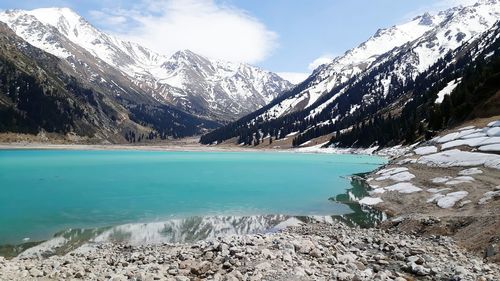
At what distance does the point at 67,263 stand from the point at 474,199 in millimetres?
28627

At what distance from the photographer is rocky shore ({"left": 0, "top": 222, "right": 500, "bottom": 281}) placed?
15.4 meters

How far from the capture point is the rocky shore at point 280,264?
50.6ft

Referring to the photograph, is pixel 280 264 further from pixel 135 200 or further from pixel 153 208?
pixel 135 200

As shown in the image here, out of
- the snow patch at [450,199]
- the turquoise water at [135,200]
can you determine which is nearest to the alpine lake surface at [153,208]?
the turquoise water at [135,200]

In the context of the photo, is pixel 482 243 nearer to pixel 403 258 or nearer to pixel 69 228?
pixel 403 258

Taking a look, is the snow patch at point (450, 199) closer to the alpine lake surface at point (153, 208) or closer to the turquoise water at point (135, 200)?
the alpine lake surface at point (153, 208)

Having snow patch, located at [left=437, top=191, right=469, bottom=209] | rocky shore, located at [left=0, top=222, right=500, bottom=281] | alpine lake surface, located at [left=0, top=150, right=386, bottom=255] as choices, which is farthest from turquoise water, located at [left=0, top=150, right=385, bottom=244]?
rocky shore, located at [left=0, top=222, right=500, bottom=281]

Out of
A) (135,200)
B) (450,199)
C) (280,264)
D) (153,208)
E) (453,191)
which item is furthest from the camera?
(135,200)

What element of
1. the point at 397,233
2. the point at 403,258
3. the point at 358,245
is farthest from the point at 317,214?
the point at 403,258

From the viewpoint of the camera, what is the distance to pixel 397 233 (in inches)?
1024

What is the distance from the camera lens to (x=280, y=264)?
635 inches

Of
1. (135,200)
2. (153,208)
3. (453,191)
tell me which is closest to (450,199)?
(453,191)

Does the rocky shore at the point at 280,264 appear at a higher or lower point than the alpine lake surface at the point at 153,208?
higher

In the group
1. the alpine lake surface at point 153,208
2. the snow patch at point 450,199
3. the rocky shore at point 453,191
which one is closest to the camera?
the rocky shore at point 453,191
